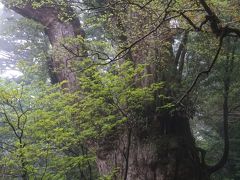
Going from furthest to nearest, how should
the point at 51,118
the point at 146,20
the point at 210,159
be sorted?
1. the point at 210,159
2. the point at 146,20
3. the point at 51,118

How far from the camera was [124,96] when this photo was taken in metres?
5.36

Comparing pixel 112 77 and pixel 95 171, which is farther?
pixel 95 171

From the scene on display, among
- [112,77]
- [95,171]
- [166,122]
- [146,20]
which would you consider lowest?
[95,171]

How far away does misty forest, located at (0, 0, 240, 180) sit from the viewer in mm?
5031

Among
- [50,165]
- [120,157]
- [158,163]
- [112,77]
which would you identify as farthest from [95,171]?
[112,77]

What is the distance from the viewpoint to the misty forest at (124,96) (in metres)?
5.03

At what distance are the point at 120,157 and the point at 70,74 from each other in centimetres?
268

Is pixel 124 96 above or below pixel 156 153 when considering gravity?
above

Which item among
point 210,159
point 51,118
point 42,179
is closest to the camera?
point 42,179

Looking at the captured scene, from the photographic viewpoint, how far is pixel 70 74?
8.35m

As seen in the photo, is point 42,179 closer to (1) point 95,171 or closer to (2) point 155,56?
(2) point 155,56

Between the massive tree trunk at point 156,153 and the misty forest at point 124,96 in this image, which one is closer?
the misty forest at point 124,96

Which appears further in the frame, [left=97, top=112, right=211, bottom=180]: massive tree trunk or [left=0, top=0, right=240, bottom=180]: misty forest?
[left=97, top=112, right=211, bottom=180]: massive tree trunk

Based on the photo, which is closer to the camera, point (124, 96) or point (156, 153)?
point (124, 96)
